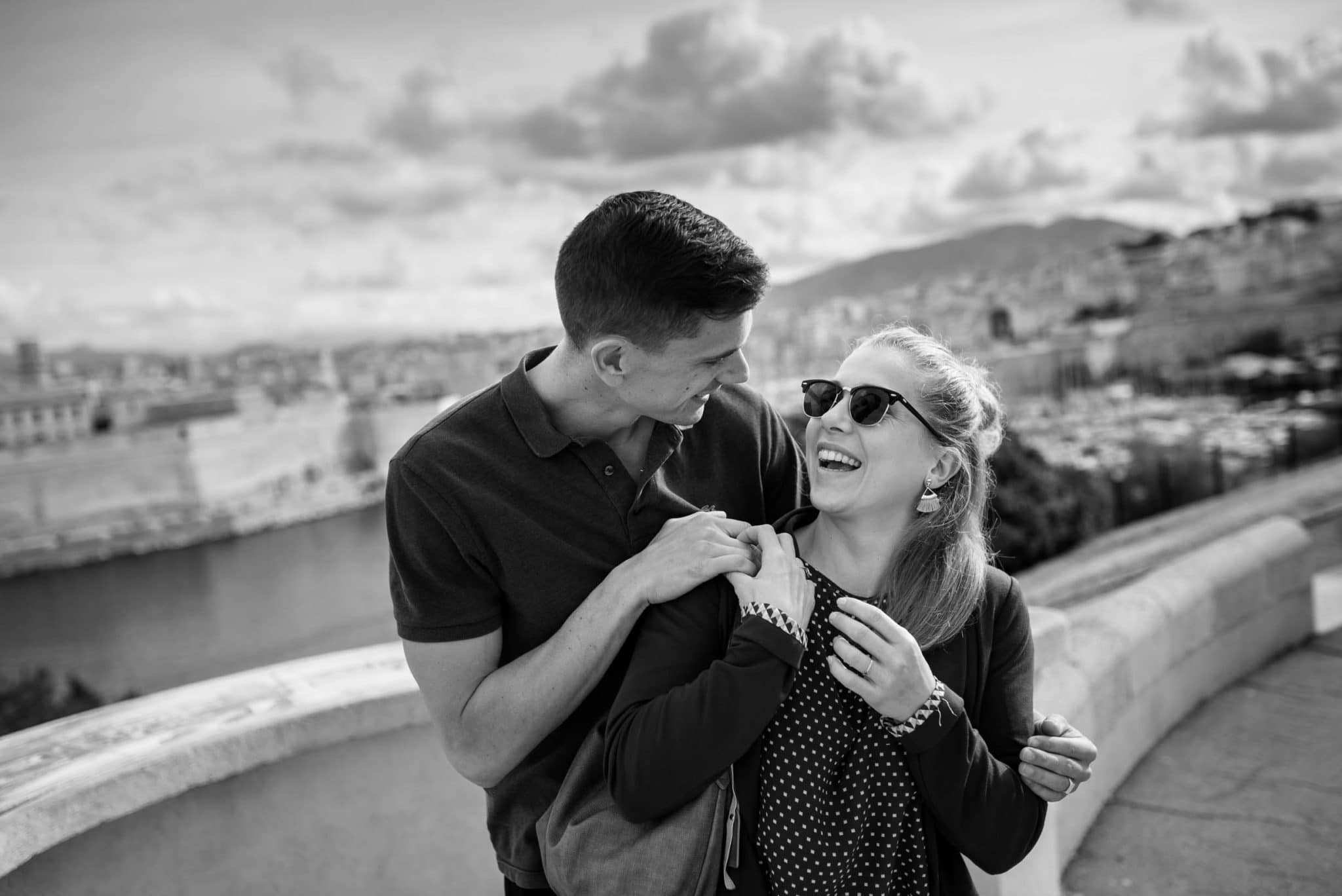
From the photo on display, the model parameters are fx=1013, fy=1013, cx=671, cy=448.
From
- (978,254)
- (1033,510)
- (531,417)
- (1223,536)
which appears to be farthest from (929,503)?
(978,254)

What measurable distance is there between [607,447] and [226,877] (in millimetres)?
881

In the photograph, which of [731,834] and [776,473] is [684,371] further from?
[731,834]

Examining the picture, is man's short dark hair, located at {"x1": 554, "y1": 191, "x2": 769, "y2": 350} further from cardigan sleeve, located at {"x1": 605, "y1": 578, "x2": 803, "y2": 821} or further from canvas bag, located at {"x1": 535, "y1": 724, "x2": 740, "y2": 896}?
canvas bag, located at {"x1": 535, "y1": 724, "x2": 740, "y2": 896}

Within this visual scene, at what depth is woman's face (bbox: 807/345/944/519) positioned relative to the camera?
3.66 ft

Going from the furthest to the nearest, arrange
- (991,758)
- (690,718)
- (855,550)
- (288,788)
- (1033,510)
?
1. (1033,510)
2. (288,788)
3. (855,550)
4. (991,758)
5. (690,718)

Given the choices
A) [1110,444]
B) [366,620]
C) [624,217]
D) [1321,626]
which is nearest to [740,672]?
[624,217]

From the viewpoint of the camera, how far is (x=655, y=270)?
1063 mm

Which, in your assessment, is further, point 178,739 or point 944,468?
point 178,739

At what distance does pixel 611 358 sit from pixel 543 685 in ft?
1.18

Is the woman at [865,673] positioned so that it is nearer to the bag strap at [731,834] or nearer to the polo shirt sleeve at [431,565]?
the bag strap at [731,834]

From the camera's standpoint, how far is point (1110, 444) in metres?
33.9

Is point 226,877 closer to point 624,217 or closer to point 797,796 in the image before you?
point 797,796

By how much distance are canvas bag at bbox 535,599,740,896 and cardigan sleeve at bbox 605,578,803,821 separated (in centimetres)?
2

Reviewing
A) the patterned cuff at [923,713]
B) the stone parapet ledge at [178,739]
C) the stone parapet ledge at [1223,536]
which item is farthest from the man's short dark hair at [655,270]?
the stone parapet ledge at [1223,536]
